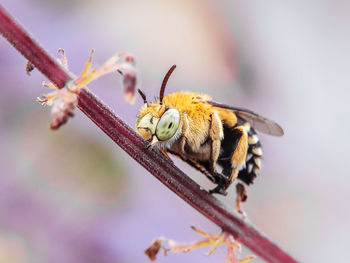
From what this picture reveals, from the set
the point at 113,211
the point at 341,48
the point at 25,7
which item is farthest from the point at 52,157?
the point at 341,48

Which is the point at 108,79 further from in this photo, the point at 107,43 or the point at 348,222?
the point at 348,222

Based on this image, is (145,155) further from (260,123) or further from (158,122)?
(260,123)

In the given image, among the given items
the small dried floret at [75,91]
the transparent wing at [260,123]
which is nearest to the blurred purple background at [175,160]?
the transparent wing at [260,123]

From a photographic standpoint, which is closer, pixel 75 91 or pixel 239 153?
pixel 75 91

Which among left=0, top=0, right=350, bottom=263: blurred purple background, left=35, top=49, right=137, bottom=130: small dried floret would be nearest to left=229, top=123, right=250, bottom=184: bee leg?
left=35, top=49, right=137, bottom=130: small dried floret

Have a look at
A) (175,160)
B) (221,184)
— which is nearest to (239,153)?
(221,184)

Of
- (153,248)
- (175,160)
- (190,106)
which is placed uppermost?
(175,160)

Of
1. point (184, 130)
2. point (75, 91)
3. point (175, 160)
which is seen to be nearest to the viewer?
point (75, 91)

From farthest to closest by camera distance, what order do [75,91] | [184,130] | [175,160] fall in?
[175,160], [184,130], [75,91]
